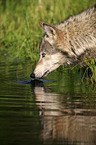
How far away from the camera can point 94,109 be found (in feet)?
20.1

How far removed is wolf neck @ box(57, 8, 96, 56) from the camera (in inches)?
363

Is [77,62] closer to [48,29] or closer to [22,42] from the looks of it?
[48,29]

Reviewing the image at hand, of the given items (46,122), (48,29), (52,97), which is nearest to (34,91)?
(52,97)

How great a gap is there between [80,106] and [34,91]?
1.98 meters

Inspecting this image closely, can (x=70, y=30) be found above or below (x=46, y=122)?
above

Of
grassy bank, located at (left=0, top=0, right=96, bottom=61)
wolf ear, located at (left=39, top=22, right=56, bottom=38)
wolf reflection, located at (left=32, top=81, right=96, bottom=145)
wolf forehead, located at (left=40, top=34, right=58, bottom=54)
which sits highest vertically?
grassy bank, located at (left=0, top=0, right=96, bottom=61)

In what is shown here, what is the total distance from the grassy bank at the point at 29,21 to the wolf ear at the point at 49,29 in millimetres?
4347

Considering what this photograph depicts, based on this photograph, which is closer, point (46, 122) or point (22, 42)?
point (46, 122)

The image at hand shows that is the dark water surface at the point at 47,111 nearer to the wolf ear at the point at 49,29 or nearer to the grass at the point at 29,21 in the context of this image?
the wolf ear at the point at 49,29

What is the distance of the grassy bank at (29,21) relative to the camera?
1420 cm

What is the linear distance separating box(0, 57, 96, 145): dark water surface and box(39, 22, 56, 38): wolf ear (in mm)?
1225

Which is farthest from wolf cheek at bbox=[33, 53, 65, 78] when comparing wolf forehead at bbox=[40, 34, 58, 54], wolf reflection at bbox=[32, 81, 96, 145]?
wolf reflection at bbox=[32, 81, 96, 145]

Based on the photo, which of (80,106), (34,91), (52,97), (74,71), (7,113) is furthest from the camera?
(74,71)

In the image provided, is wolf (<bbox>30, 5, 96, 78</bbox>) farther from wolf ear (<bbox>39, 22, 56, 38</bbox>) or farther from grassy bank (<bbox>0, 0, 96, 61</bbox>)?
grassy bank (<bbox>0, 0, 96, 61</bbox>)
